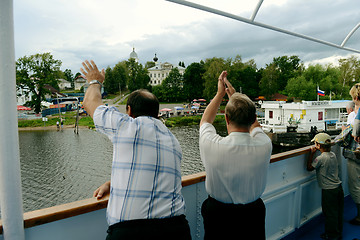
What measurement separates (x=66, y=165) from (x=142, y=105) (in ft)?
57.4

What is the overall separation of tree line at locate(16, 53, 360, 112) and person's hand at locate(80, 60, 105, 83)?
27948 mm

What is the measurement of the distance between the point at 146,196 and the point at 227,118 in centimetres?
48

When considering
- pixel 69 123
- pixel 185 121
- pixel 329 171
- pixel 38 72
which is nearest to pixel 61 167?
pixel 329 171

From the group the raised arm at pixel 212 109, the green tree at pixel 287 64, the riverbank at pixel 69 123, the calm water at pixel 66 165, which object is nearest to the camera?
the raised arm at pixel 212 109

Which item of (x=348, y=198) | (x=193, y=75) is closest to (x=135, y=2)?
(x=348, y=198)

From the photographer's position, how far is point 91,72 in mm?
1016

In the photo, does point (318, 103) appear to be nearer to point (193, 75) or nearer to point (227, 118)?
point (227, 118)

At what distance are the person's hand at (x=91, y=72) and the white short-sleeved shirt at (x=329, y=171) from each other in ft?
6.23

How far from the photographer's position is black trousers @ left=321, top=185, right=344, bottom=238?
1943 mm

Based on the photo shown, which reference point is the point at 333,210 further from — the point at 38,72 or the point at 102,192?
the point at 38,72

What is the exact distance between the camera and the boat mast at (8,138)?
84cm

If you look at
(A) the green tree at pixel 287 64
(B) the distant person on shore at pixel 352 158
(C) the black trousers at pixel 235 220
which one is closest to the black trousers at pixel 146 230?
(C) the black trousers at pixel 235 220

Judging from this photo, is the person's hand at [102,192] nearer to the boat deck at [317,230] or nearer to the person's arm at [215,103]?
the person's arm at [215,103]

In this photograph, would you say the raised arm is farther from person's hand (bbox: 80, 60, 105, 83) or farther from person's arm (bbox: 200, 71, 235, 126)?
person's hand (bbox: 80, 60, 105, 83)
